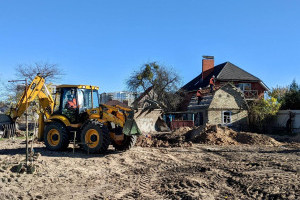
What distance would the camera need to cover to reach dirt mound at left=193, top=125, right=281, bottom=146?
16094 millimetres

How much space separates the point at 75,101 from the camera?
11.6 m

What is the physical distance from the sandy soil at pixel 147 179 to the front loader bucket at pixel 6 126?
27.7ft

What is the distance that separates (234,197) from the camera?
224 inches

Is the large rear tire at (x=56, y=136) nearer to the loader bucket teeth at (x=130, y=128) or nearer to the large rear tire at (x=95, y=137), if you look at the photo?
the large rear tire at (x=95, y=137)

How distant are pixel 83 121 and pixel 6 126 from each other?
8137 millimetres

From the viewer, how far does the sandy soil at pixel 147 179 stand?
600cm

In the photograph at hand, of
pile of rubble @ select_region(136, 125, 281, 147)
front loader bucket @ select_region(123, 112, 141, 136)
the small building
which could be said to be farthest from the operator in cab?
the small building

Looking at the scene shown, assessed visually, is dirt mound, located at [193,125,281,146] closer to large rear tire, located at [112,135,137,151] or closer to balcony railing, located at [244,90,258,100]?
large rear tire, located at [112,135,137,151]

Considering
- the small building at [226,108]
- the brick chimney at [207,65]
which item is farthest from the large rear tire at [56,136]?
the brick chimney at [207,65]

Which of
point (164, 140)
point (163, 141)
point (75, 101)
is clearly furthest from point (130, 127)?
point (164, 140)

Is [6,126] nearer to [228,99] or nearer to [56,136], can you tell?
[56,136]

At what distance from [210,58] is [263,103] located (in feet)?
44.1

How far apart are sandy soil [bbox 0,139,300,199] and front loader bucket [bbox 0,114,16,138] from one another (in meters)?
8.43

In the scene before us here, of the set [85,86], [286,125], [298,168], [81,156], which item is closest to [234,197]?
[298,168]
